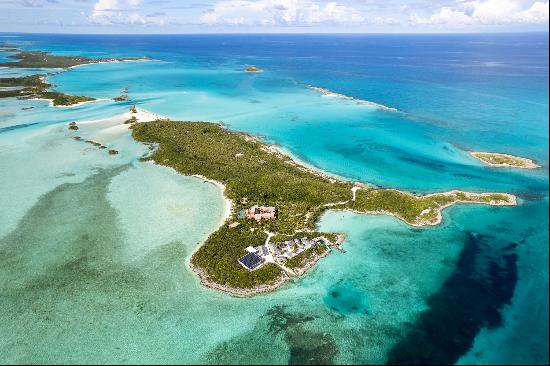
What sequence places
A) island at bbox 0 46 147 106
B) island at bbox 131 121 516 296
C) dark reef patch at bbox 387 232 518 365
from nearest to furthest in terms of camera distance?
dark reef patch at bbox 387 232 518 365, island at bbox 131 121 516 296, island at bbox 0 46 147 106

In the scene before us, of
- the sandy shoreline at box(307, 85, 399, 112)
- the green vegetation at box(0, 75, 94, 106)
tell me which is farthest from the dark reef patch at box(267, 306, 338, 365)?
the green vegetation at box(0, 75, 94, 106)

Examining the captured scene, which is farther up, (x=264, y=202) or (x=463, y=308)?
(x=264, y=202)

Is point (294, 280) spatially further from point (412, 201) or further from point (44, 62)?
point (44, 62)

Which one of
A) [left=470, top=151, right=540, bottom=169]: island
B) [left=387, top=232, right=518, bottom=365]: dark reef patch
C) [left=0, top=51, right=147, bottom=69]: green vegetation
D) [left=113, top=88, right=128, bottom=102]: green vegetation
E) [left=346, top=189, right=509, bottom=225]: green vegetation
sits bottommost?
[left=387, top=232, right=518, bottom=365]: dark reef patch

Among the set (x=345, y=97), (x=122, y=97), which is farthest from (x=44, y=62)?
(x=345, y=97)

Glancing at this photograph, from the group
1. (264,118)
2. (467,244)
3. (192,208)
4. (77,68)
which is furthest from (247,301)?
(77,68)

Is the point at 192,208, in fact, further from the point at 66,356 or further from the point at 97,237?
the point at 66,356

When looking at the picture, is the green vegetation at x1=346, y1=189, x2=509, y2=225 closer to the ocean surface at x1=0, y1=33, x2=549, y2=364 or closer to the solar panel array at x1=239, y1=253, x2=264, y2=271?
the ocean surface at x1=0, y1=33, x2=549, y2=364
